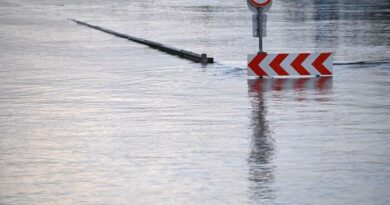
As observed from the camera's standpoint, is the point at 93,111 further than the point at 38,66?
No

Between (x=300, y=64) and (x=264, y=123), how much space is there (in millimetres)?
8188

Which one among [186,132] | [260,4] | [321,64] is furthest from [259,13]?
[186,132]

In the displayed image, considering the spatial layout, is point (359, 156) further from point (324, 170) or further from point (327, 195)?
point (327, 195)

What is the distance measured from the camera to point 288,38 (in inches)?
1618

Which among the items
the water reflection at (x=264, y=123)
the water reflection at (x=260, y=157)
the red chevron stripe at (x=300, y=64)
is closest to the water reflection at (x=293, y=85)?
the water reflection at (x=264, y=123)

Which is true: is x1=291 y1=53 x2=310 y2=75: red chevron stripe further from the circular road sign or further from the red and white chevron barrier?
the circular road sign

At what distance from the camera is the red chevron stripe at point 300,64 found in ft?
82.3

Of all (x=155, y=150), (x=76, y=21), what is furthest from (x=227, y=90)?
(x=76, y=21)

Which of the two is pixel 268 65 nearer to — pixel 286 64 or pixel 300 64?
pixel 286 64

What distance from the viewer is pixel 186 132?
16156 millimetres

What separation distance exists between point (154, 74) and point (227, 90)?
437 centimetres

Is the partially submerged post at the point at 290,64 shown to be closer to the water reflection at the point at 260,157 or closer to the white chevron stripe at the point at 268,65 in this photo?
the white chevron stripe at the point at 268,65

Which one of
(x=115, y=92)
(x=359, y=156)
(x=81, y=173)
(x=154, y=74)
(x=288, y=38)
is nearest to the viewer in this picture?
(x=81, y=173)

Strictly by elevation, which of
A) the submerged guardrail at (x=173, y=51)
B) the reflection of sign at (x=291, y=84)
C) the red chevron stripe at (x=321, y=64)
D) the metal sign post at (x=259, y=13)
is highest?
the metal sign post at (x=259, y=13)
